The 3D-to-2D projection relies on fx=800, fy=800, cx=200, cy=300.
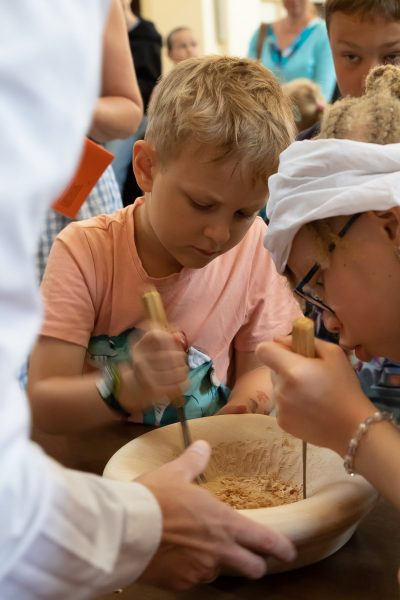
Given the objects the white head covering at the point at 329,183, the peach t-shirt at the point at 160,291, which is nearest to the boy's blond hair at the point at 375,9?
the peach t-shirt at the point at 160,291

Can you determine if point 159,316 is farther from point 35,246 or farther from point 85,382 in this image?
point 35,246

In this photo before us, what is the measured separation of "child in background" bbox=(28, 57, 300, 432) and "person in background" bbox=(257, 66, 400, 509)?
0.25m

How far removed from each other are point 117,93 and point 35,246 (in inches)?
62.2

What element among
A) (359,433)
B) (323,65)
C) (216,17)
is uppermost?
(359,433)

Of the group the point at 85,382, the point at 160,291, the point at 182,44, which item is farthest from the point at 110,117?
the point at 182,44

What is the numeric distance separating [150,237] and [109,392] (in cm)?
36

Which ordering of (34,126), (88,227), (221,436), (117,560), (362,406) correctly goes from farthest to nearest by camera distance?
(88,227), (221,436), (362,406), (117,560), (34,126)

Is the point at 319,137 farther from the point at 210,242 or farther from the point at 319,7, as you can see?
the point at 319,7

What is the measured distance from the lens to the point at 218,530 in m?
0.84

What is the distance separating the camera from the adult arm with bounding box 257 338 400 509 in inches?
40.4

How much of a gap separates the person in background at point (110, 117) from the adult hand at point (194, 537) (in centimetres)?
137

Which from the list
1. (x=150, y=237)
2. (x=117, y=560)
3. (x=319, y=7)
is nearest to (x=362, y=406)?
(x=117, y=560)

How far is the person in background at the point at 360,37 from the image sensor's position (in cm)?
206

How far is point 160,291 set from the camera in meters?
1.60
